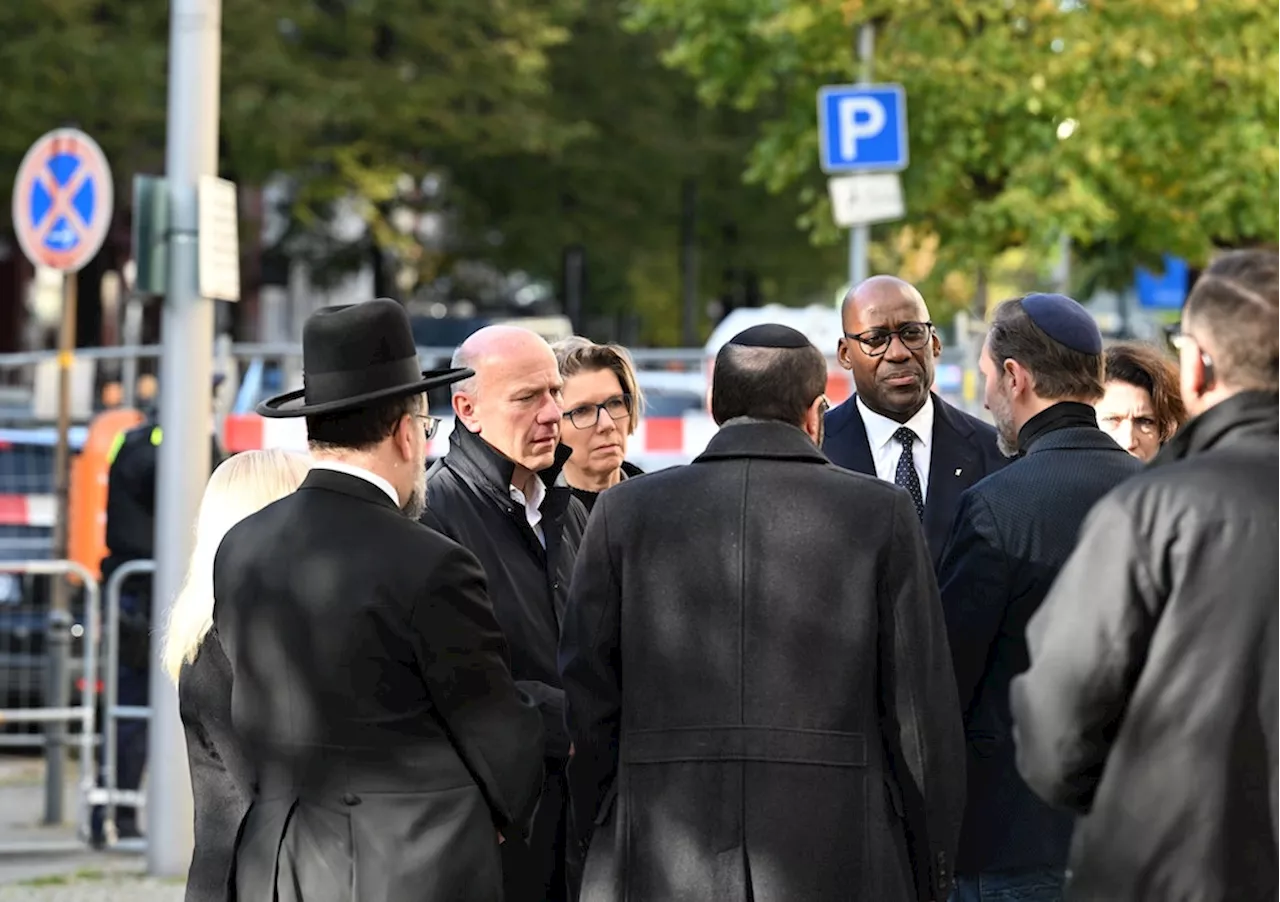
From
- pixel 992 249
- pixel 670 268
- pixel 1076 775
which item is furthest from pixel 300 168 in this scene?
pixel 1076 775

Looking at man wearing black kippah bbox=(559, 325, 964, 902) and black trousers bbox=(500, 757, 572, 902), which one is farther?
black trousers bbox=(500, 757, 572, 902)

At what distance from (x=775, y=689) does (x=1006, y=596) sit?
2.29 ft

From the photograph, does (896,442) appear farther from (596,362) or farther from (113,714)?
(113,714)

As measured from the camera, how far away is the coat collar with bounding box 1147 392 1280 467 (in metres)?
4.13

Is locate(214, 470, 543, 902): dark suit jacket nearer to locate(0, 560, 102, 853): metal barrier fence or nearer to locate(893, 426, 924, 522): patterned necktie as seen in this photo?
locate(893, 426, 924, 522): patterned necktie

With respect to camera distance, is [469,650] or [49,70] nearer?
[469,650]

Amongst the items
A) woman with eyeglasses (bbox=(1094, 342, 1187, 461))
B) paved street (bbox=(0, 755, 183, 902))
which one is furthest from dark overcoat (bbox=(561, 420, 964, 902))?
paved street (bbox=(0, 755, 183, 902))

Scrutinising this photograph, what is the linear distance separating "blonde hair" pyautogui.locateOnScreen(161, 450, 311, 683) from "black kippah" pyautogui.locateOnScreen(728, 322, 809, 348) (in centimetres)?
97

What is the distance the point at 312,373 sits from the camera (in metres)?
4.84

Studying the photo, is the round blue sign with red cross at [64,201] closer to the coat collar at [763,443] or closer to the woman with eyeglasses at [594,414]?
the woman with eyeglasses at [594,414]

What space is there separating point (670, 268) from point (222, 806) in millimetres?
36344

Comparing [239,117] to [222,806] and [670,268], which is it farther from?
[222,806]

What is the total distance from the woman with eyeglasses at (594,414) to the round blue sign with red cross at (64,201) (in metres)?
6.10

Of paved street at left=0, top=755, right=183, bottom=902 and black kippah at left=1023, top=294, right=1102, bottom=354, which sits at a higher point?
black kippah at left=1023, top=294, right=1102, bottom=354
